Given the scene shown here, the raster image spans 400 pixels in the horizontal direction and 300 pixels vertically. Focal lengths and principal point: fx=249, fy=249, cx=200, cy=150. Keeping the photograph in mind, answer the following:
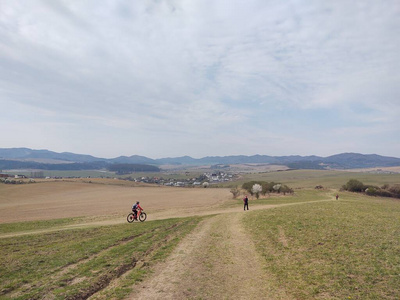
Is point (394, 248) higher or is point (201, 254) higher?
point (394, 248)

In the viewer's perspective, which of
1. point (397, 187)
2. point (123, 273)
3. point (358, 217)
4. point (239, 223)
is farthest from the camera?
point (397, 187)

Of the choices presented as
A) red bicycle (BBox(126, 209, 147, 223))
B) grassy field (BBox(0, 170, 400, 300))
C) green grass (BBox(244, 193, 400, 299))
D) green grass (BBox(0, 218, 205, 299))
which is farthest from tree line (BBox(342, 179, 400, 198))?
green grass (BBox(0, 218, 205, 299))

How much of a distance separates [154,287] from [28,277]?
5542 mm

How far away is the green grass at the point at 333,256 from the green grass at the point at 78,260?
6.33 metres

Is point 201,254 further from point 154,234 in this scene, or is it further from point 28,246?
point 28,246

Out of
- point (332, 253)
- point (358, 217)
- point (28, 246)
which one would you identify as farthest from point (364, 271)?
point (28, 246)

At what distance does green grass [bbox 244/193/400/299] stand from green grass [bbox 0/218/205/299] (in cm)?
633

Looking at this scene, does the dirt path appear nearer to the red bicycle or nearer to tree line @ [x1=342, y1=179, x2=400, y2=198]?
the red bicycle

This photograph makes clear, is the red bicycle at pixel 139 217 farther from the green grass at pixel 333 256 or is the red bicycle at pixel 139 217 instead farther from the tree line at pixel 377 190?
the tree line at pixel 377 190

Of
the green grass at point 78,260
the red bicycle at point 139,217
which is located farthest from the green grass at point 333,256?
the red bicycle at point 139,217

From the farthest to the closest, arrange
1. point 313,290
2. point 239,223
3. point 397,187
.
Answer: point 397,187 < point 239,223 < point 313,290

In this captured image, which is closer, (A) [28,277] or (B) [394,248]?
(A) [28,277]

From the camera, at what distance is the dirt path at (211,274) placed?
9.38 metres

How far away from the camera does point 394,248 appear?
41.2ft
